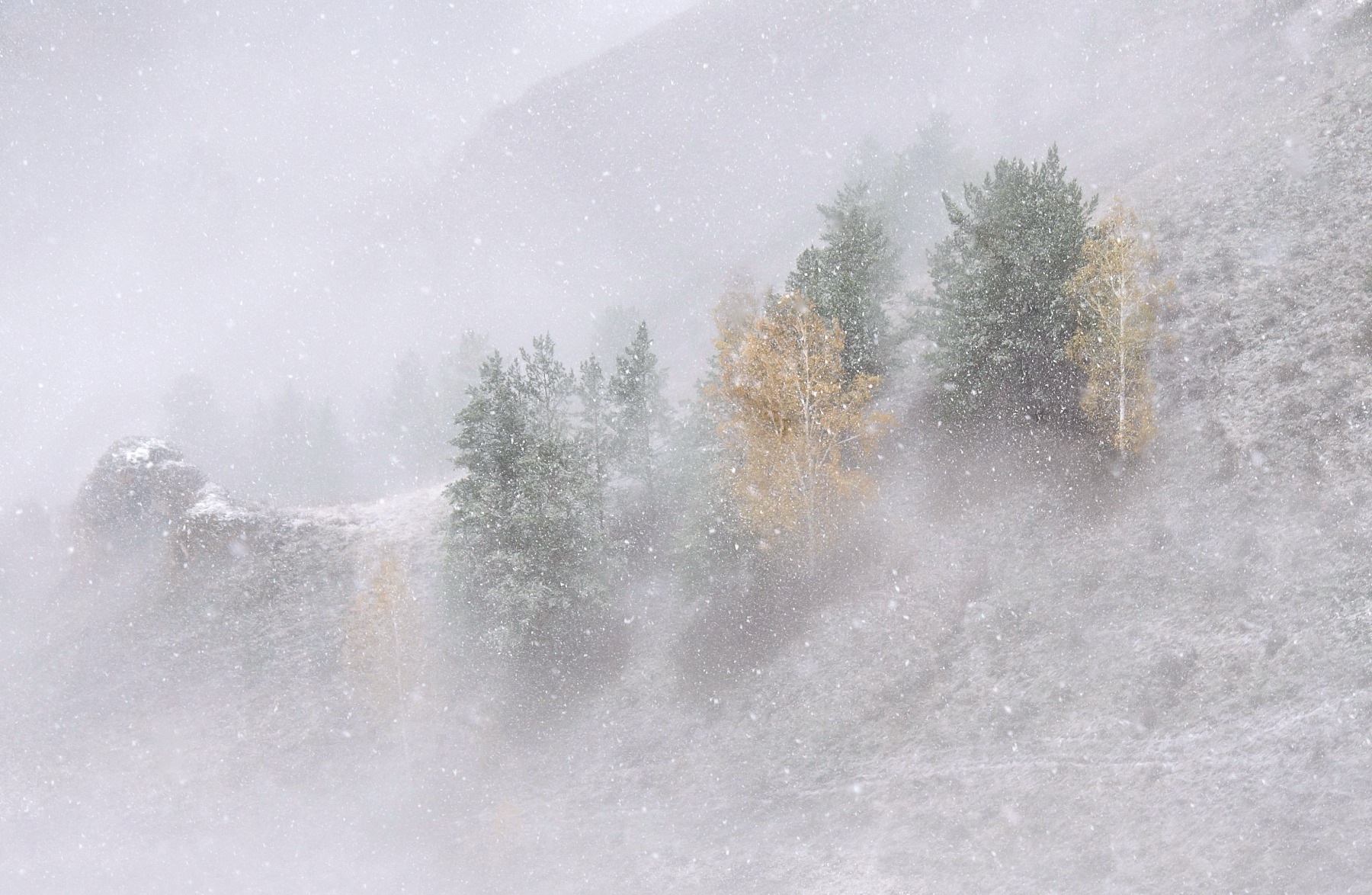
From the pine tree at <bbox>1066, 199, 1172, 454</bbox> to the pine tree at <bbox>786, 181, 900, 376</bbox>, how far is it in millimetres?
5534

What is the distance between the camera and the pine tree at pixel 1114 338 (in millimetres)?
18172

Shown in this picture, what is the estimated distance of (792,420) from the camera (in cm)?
2011

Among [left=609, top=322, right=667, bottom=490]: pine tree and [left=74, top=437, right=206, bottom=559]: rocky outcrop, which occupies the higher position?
[left=74, top=437, right=206, bottom=559]: rocky outcrop

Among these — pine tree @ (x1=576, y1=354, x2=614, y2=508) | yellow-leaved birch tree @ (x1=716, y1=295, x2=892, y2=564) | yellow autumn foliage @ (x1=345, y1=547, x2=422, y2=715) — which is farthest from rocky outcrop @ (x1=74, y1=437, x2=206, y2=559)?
yellow-leaved birch tree @ (x1=716, y1=295, x2=892, y2=564)

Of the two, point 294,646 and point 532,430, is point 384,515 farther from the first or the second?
point 532,430

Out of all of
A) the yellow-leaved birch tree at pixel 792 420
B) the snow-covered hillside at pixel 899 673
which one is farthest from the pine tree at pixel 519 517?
the yellow-leaved birch tree at pixel 792 420

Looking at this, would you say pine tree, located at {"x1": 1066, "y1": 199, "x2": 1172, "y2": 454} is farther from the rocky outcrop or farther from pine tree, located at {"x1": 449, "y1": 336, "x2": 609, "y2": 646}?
the rocky outcrop

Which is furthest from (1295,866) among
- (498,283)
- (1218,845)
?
(498,283)

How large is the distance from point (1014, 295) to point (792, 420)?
6.89 metres

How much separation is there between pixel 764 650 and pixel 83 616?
26888 millimetres

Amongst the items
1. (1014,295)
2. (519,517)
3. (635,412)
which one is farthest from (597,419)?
(1014,295)

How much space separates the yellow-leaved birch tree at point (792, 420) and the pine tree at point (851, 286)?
1.83 feet

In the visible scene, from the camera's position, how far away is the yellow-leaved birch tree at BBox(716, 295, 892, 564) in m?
19.7

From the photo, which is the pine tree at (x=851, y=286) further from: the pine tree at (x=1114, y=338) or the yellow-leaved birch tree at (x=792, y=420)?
the pine tree at (x=1114, y=338)
